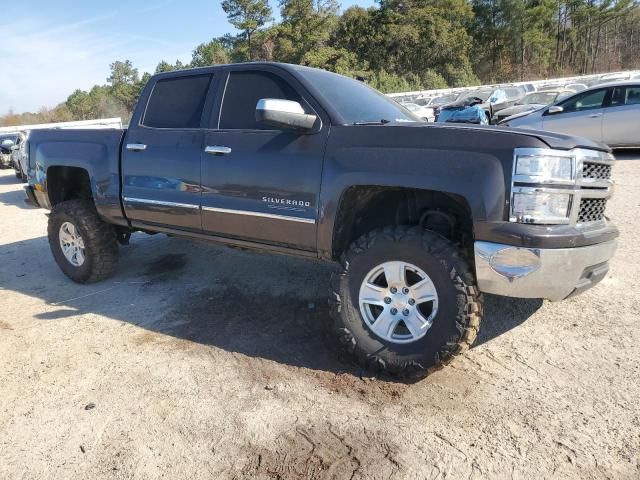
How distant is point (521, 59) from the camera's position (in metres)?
58.5

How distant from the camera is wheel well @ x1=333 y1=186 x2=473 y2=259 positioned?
3.26m

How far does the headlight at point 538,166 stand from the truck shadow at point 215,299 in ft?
4.38

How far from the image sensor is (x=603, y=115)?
1050 centimetres

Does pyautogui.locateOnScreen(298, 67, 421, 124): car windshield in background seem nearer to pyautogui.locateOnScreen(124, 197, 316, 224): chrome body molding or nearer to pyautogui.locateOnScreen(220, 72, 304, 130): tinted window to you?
pyautogui.locateOnScreen(220, 72, 304, 130): tinted window

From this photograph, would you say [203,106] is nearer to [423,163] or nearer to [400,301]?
[423,163]

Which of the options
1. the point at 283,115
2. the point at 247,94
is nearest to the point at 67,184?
the point at 247,94

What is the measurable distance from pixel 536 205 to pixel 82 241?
420 cm

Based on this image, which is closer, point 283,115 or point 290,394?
point 290,394

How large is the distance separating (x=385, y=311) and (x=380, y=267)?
0.28 m

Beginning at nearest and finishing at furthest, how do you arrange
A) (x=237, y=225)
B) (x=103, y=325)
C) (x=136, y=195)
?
1. (x=237, y=225)
2. (x=103, y=325)
3. (x=136, y=195)

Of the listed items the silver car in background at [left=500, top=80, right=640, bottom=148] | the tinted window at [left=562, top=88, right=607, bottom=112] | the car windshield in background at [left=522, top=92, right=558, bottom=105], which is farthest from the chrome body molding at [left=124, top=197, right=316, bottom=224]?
the car windshield in background at [left=522, top=92, right=558, bottom=105]

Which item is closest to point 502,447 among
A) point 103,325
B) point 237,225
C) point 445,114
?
point 237,225

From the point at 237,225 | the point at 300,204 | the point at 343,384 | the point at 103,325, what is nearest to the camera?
the point at 343,384

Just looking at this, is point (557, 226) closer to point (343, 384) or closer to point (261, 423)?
point (343, 384)
